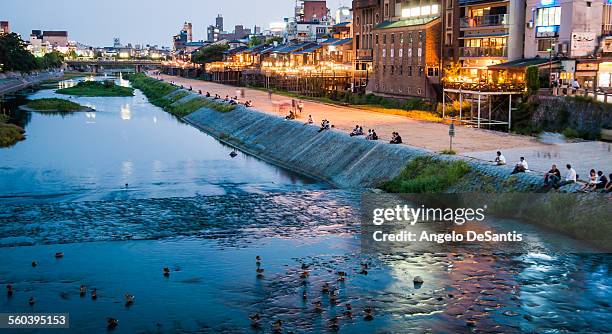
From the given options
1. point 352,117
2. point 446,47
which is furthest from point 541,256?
point 446,47

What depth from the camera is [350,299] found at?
20500 millimetres

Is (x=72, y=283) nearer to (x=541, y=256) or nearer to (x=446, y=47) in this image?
(x=541, y=256)

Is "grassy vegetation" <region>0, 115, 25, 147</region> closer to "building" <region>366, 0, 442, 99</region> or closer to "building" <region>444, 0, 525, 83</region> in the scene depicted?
"building" <region>366, 0, 442, 99</region>

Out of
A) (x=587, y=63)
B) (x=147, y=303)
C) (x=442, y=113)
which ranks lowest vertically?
A: (x=147, y=303)

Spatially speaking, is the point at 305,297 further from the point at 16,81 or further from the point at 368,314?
the point at 16,81

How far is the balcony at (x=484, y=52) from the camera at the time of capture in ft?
190

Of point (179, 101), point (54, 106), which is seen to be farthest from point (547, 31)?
point (54, 106)

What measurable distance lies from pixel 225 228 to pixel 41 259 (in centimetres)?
801

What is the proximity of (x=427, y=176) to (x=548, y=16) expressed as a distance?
2506cm

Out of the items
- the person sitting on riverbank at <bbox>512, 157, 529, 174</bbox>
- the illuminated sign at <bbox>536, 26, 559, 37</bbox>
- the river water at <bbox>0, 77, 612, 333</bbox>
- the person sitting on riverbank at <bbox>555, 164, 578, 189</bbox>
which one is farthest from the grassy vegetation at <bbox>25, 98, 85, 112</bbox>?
the person sitting on riverbank at <bbox>555, 164, 578, 189</bbox>

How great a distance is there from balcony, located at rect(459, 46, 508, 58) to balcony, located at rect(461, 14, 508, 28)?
215cm

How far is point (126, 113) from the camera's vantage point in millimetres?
93188

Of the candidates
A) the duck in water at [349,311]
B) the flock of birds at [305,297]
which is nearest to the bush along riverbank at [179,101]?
the flock of birds at [305,297]

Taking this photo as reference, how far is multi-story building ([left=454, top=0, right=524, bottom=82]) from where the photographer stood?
57.2 metres
